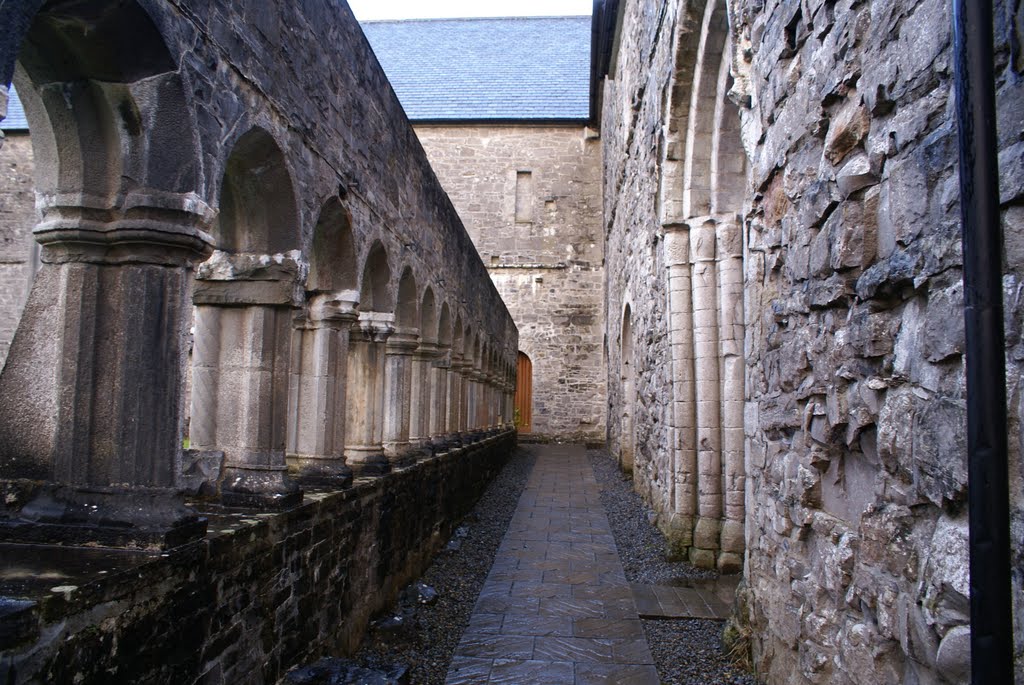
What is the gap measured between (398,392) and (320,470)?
2511 mm

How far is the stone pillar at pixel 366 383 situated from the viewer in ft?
20.6

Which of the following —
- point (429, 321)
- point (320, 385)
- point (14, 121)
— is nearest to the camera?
point (320, 385)

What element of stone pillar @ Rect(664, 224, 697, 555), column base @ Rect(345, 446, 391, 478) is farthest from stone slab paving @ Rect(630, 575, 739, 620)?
column base @ Rect(345, 446, 391, 478)

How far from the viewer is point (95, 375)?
2.74 metres

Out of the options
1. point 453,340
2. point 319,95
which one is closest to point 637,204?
point 453,340

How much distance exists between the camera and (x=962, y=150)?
140 centimetres

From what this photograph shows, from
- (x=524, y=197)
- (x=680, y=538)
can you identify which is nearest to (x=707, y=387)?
(x=680, y=538)

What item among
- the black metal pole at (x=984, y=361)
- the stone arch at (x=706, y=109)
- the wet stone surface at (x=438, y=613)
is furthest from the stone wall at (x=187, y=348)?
the stone arch at (x=706, y=109)

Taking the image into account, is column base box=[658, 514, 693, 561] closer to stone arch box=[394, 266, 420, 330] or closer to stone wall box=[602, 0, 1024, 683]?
stone wall box=[602, 0, 1024, 683]

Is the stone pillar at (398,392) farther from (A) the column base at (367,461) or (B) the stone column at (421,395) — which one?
(A) the column base at (367,461)

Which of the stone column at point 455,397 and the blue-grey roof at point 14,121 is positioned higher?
the blue-grey roof at point 14,121

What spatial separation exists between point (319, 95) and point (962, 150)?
384 cm

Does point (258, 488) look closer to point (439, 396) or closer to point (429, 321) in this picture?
point (429, 321)

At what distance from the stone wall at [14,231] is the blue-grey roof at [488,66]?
14.4 meters
